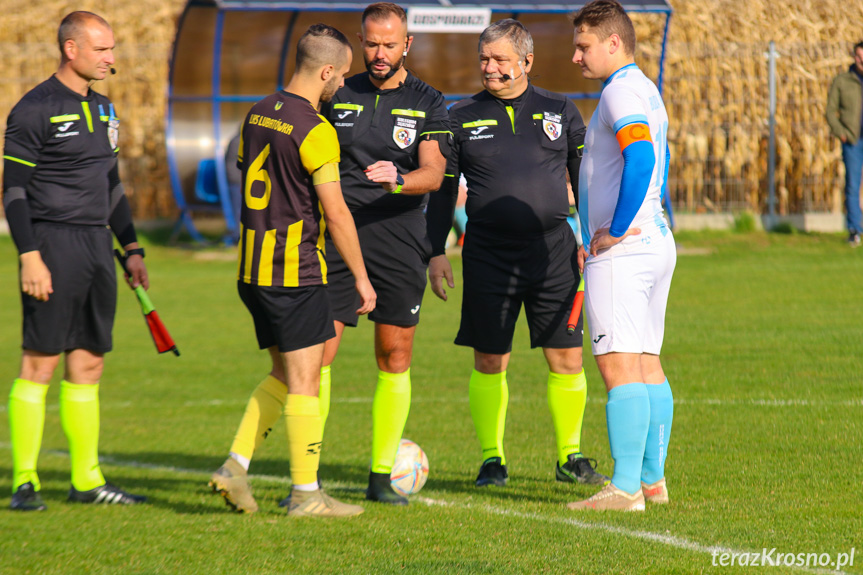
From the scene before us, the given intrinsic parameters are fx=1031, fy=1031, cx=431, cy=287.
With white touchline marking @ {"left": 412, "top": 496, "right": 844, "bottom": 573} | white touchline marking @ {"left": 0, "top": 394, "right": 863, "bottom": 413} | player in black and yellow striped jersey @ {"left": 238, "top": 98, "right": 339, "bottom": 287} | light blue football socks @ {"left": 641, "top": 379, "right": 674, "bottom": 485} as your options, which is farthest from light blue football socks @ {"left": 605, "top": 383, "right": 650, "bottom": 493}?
white touchline marking @ {"left": 0, "top": 394, "right": 863, "bottom": 413}

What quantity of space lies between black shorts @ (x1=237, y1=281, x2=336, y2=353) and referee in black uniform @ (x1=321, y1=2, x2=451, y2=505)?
479mm

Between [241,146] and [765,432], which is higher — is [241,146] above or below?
above

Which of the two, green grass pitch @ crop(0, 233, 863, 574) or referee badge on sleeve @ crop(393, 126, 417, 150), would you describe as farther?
referee badge on sleeve @ crop(393, 126, 417, 150)

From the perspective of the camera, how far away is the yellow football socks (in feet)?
16.6

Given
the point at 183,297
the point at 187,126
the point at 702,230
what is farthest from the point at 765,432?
the point at 187,126

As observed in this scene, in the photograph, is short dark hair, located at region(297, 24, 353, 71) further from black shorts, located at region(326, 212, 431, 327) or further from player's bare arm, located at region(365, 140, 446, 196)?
black shorts, located at region(326, 212, 431, 327)

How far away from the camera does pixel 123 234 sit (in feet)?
19.1

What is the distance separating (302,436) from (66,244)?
1.63m

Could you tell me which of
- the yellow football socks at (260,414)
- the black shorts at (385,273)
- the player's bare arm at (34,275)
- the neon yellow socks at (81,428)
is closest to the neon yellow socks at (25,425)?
the neon yellow socks at (81,428)

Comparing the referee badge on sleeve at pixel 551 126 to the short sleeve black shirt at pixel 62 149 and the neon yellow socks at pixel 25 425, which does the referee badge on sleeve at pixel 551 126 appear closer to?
the short sleeve black shirt at pixel 62 149

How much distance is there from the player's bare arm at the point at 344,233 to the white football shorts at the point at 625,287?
3.41 ft

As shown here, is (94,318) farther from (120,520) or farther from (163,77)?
(163,77)

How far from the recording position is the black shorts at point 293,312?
16.1ft

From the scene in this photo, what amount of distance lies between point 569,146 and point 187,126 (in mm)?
14240
